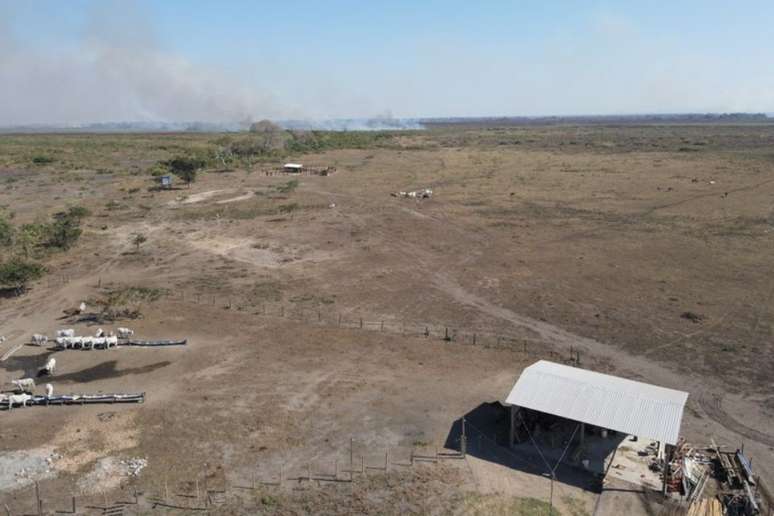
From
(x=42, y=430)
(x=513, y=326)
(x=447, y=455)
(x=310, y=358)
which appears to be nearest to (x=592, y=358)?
(x=513, y=326)

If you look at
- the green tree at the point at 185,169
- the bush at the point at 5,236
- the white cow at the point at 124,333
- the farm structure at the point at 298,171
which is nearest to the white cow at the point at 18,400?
the white cow at the point at 124,333

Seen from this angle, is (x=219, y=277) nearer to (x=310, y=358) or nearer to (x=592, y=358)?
(x=310, y=358)

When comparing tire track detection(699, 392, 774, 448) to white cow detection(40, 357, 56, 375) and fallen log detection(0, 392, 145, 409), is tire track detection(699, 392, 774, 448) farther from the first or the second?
white cow detection(40, 357, 56, 375)

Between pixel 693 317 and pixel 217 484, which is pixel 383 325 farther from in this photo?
pixel 693 317

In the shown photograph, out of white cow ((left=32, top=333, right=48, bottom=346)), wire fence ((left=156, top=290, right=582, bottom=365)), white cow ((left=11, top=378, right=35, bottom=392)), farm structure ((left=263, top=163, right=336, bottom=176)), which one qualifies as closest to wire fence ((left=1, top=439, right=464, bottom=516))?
white cow ((left=11, top=378, right=35, bottom=392))

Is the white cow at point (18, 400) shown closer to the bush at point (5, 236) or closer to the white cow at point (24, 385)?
the white cow at point (24, 385)

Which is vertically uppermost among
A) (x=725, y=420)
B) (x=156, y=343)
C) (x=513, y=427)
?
(x=156, y=343)

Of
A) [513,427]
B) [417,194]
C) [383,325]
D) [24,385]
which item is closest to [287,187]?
[417,194]

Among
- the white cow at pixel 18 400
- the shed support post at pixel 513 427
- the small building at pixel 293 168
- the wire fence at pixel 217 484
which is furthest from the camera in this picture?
the small building at pixel 293 168
